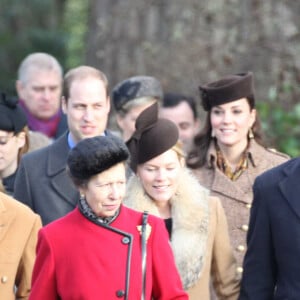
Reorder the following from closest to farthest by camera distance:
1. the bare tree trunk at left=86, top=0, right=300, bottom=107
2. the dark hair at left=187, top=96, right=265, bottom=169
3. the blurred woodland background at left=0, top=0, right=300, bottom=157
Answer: the dark hair at left=187, top=96, right=265, bottom=169
the blurred woodland background at left=0, top=0, right=300, bottom=157
the bare tree trunk at left=86, top=0, right=300, bottom=107

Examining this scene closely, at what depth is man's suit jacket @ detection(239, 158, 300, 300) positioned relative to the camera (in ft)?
20.1

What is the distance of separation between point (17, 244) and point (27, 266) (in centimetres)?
13

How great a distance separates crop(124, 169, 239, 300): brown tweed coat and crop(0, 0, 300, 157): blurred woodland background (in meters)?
4.65

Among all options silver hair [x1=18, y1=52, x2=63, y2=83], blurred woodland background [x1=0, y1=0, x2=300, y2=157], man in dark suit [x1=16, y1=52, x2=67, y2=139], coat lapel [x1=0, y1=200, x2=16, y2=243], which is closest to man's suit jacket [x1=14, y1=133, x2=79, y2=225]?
coat lapel [x1=0, y1=200, x2=16, y2=243]

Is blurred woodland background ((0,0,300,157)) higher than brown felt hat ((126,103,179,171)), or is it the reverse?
brown felt hat ((126,103,179,171))

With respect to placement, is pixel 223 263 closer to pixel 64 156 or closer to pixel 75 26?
pixel 64 156

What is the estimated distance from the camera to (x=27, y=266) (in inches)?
261

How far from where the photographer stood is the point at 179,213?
6.86m

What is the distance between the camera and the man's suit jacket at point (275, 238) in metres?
6.11

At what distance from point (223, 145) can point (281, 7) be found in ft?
15.2

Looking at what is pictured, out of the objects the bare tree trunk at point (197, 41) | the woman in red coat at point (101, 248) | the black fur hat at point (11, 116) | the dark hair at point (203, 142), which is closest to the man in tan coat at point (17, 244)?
the woman in red coat at point (101, 248)

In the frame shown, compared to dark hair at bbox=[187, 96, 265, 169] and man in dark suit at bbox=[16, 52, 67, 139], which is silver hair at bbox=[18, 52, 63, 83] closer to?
man in dark suit at bbox=[16, 52, 67, 139]

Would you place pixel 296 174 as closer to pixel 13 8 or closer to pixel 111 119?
pixel 111 119

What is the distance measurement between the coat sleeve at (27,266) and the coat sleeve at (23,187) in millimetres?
738
